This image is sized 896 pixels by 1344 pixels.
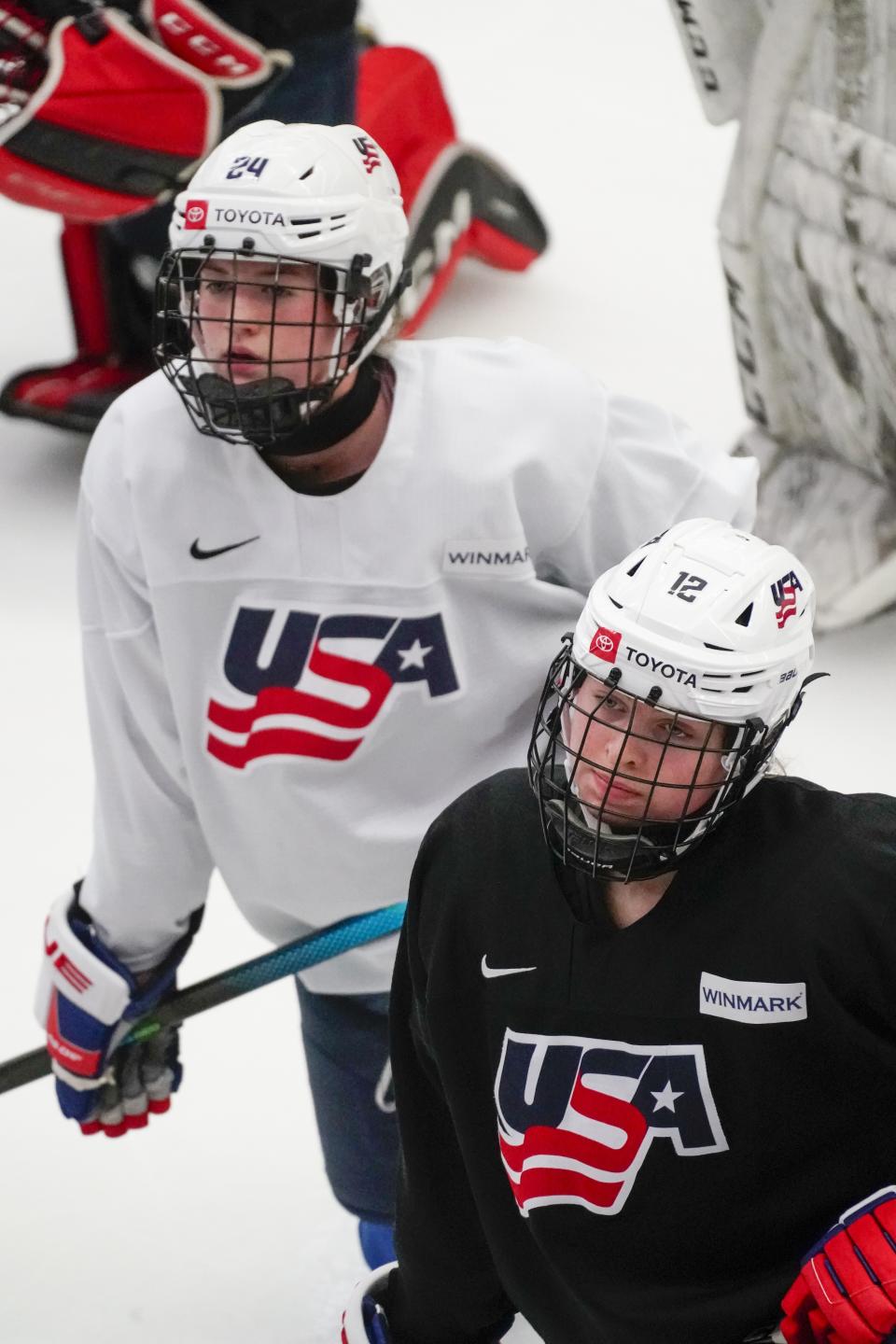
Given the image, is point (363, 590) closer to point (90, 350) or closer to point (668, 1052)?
point (668, 1052)

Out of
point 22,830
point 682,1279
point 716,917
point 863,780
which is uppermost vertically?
point 716,917

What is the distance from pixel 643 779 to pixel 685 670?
72 millimetres

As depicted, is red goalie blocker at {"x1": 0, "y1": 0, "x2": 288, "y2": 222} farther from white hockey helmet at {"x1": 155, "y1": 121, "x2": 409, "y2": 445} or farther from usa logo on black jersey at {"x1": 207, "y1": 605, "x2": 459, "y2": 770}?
usa logo on black jersey at {"x1": 207, "y1": 605, "x2": 459, "y2": 770}

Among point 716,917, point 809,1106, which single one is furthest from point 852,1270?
point 716,917

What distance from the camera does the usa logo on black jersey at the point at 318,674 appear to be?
5.16 ft

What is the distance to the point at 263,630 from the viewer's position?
158 centimetres

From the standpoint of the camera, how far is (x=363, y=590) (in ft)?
5.12

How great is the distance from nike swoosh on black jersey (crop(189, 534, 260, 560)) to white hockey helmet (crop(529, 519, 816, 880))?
0.43 m

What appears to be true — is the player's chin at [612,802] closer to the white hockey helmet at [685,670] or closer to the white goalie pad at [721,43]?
the white hockey helmet at [685,670]

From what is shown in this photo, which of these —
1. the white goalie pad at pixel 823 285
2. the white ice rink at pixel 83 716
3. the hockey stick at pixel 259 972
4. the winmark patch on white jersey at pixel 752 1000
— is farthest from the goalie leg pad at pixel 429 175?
the winmark patch on white jersey at pixel 752 1000

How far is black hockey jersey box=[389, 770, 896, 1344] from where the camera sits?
1.16 meters

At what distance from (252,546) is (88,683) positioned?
23 centimetres

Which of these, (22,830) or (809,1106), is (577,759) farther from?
(22,830)

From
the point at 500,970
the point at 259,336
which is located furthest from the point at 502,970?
the point at 259,336
